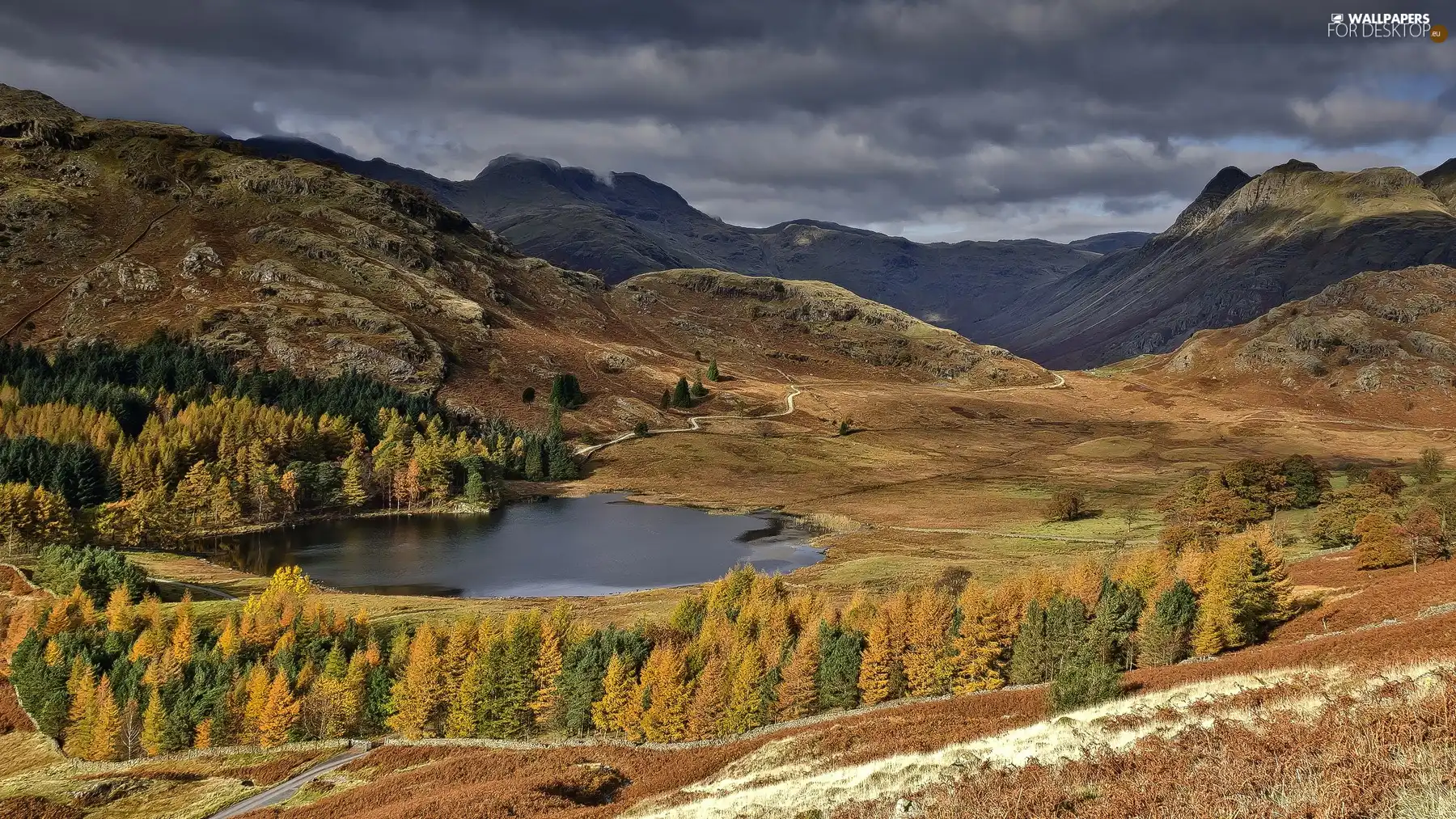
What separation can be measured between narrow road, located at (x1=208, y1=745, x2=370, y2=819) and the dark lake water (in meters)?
44.5

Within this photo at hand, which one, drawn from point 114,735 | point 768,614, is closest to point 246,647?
point 114,735


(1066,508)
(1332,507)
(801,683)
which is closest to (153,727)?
(801,683)

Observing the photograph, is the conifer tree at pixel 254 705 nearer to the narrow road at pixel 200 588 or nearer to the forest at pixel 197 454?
the narrow road at pixel 200 588

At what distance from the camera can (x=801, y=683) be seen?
67.3 m

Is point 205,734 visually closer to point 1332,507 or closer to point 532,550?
point 532,550

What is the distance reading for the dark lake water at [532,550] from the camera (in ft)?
381

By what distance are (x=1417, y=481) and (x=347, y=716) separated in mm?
152017

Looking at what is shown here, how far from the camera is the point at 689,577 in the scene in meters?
118

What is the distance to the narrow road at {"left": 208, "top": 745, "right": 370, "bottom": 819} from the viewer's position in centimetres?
5331

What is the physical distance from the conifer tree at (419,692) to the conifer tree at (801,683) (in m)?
29.1

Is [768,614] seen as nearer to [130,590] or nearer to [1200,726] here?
[1200,726]

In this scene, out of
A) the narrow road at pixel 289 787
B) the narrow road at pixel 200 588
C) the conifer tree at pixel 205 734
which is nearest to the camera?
the narrow road at pixel 289 787

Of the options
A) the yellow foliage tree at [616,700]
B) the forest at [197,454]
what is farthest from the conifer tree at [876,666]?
the forest at [197,454]

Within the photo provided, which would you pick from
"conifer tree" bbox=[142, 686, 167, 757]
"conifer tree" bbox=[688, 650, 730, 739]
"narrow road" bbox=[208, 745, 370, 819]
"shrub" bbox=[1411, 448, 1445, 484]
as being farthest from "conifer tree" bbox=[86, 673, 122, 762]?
"shrub" bbox=[1411, 448, 1445, 484]
